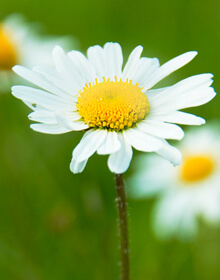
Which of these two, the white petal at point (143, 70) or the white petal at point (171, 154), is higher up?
the white petal at point (143, 70)

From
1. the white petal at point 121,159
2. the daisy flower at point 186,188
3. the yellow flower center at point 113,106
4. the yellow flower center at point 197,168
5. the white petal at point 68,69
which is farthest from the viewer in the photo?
the yellow flower center at point 197,168

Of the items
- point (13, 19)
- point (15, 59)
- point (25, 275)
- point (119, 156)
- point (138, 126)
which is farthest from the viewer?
point (13, 19)

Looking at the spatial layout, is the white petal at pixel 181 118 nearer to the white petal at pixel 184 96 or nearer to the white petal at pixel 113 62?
the white petal at pixel 184 96

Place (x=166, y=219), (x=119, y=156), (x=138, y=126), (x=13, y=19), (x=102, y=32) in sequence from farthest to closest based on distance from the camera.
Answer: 1. (x=102, y=32)
2. (x=13, y=19)
3. (x=166, y=219)
4. (x=138, y=126)
5. (x=119, y=156)

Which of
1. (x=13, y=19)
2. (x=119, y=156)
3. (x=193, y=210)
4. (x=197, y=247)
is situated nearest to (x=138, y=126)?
(x=119, y=156)

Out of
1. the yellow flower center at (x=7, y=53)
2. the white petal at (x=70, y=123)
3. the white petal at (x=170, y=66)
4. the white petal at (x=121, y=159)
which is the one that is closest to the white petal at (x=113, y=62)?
the white petal at (x=170, y=66)

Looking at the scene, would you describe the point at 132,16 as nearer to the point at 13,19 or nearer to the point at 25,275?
the point at 13,19

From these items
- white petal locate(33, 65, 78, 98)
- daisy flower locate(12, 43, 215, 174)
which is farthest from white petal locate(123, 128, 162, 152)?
white petal locate(33, 65, 78, 98)
